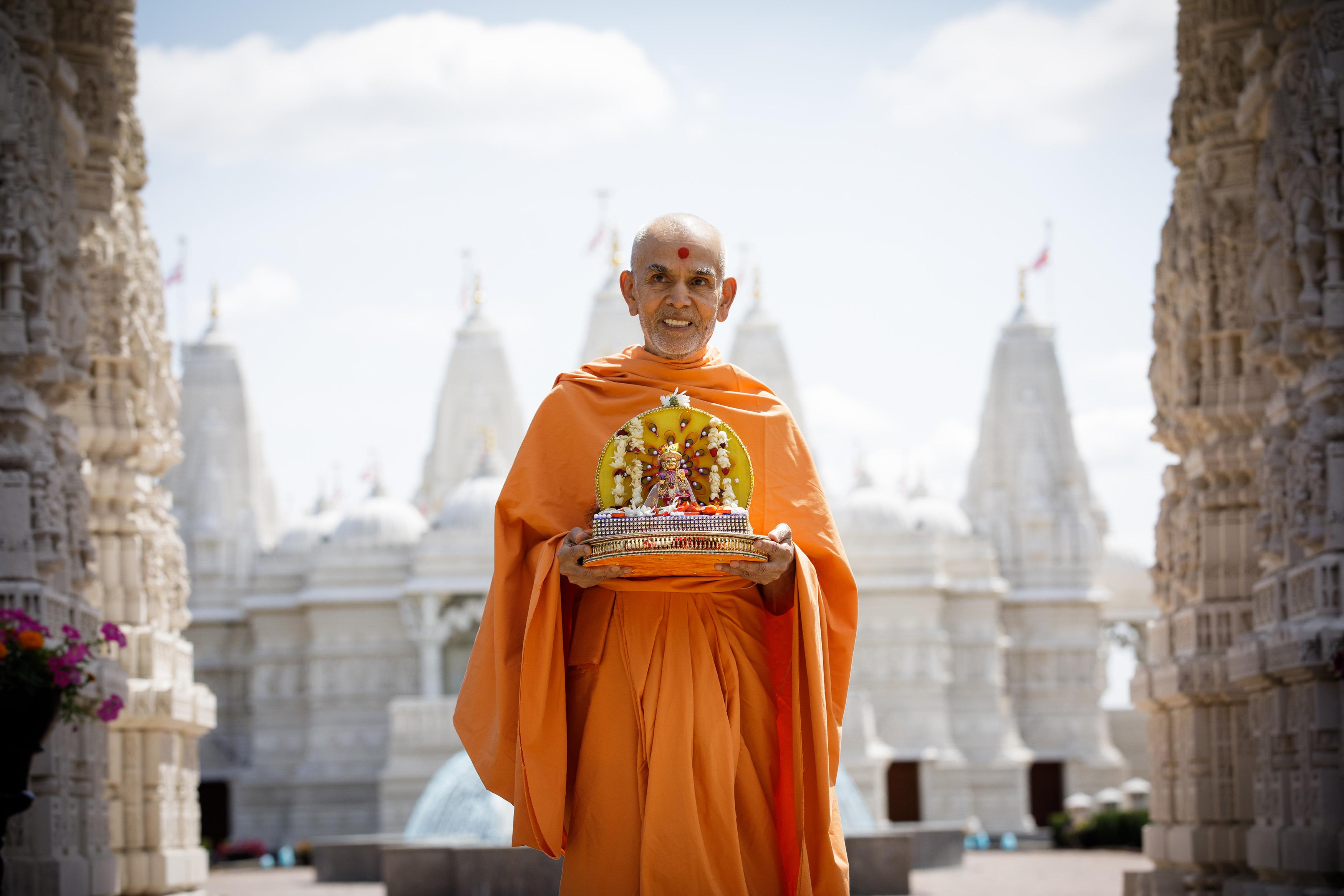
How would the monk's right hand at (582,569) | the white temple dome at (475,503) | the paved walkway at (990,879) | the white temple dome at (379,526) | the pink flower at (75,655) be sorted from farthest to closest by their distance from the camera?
the white temple dome at (379,526)
the white temple dome at (475,503)
the paved walkway at (990,879)
the pink flower at (75,655)
the monk's right hand at (582,569)

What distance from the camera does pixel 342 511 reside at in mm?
55281

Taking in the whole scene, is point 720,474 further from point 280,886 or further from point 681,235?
point 280,886

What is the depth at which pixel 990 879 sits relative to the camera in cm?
2731

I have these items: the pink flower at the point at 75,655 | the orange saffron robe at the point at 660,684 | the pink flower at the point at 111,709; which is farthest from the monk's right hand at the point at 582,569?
the pink flower at the point at 111,709

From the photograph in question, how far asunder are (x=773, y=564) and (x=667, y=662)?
0.48 m

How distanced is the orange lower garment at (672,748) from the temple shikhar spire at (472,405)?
4616 cm

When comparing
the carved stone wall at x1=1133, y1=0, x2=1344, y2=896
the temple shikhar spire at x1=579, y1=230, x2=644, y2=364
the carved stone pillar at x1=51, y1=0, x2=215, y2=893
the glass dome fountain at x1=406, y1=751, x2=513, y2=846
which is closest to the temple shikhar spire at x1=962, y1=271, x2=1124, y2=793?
the temple shikhar spire at x1=579, y1=230, x2=644, y2=364

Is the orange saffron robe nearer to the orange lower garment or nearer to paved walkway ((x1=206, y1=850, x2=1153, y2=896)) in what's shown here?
the orange lower garment

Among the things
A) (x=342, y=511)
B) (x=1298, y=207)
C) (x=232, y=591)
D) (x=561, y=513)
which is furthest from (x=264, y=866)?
(x=561, y=513)

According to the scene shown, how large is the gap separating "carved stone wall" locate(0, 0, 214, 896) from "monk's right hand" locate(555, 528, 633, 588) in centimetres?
789

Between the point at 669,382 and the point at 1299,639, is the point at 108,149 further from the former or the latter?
the point at 669,382

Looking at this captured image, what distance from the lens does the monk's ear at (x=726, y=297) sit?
632 centimetres

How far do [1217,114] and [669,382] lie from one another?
42.1 ft

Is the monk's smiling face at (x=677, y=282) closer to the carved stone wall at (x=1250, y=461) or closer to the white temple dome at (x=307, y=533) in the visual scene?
the carved stone wall at (x=1250, y=461)
